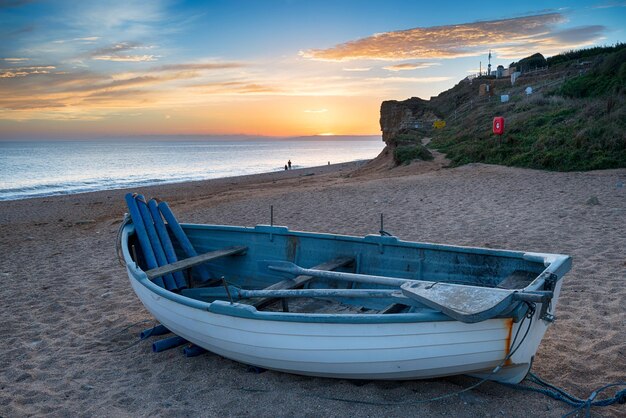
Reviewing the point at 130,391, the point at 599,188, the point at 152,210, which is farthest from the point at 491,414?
the point at 599,188

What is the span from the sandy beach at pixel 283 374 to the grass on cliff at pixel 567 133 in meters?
2.16

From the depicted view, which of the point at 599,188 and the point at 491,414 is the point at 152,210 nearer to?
the point at 491,414

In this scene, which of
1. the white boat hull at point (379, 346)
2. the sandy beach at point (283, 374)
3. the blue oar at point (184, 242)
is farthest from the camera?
the blue oar at point (184, 242)

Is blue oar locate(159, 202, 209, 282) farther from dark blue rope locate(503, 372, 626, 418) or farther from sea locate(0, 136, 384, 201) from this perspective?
sea locate(0, 136, 384, 201)

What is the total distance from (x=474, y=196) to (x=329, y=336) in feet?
34.4

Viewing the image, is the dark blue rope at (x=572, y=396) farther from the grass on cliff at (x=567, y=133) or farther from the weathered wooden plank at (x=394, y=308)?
the grass on cliff at (x=567, y=133)

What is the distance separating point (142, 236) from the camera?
591cm

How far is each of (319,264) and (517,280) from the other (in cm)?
225

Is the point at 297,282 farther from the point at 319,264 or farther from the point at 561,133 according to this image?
the point at 561,133

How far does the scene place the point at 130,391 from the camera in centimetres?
423

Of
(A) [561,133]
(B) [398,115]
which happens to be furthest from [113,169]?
(A) [561,133]

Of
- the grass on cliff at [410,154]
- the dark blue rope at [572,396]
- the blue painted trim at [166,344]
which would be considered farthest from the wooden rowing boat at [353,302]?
the grass on cliff at [410,154]

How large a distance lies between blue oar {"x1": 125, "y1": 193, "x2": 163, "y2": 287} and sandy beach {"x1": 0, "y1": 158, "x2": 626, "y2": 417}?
783 millimetres

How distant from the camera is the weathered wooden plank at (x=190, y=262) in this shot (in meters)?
5.19
